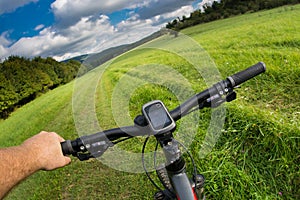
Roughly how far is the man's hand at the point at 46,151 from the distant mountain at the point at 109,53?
0.51 meters

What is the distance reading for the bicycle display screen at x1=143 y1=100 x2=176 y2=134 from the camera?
1311mm

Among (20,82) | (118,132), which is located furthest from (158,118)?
(20,82)

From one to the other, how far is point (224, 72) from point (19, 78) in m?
42.4

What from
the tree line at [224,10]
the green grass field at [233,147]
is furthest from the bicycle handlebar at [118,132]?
the tree line at [224,10]

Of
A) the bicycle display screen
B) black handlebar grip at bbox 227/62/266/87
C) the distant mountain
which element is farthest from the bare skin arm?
black handlebar grip at bbox 227/62/266/87

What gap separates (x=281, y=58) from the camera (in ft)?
20.7

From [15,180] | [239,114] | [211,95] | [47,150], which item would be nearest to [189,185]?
[211,95]

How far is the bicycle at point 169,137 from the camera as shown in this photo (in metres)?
1.35

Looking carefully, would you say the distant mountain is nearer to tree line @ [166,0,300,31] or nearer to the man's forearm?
the man's forearm

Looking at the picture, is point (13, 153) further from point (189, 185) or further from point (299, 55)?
point (299, 55)

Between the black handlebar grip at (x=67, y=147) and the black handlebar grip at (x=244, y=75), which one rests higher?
the black handlebar grip at (x=244, y=75)

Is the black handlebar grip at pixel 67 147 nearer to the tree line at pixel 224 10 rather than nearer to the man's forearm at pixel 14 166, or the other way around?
the man's forearm at pixel 14 166

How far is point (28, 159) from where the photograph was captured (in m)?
1.54

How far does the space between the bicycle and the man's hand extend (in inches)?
1.7
